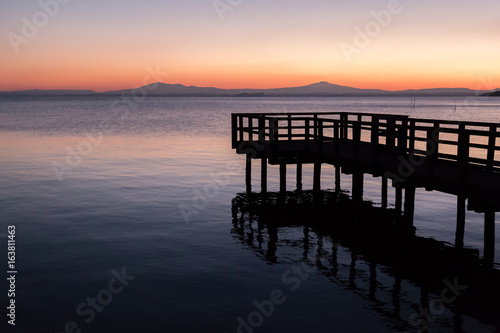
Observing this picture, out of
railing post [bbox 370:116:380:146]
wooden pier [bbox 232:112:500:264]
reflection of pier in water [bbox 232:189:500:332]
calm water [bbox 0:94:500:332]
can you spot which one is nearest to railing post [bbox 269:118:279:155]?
wooden pier [bbox 232:112:500:264]

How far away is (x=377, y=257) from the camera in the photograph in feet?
41.5

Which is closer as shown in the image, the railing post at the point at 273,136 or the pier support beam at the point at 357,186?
the pier support beam at the point at 357,186

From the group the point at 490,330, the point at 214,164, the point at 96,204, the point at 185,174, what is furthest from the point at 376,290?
the point at 214,164

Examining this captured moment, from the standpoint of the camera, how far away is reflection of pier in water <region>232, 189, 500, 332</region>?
30.6 feet

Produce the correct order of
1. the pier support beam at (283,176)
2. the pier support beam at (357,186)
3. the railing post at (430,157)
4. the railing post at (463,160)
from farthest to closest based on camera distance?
the pier support beam at (283,176) < the pier support beam at (357,186) < the railing post at (430,157) < the railing post at (463,160)

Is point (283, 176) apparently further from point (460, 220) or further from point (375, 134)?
point (460, 220)

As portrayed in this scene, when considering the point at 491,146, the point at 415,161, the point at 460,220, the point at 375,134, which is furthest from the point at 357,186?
the point at 491,146

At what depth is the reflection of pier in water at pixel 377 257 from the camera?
9.34 m

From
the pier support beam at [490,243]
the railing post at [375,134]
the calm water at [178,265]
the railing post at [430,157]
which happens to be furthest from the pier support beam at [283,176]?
the pier support beam at [490,243]

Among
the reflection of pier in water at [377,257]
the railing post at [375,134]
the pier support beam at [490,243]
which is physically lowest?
the reflection of pier in water at [377,257]

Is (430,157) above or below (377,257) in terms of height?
above

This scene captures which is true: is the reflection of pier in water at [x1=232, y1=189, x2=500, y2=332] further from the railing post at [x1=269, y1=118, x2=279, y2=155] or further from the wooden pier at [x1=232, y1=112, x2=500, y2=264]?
the railing post at [x1=269, y1=118, x2=279, y2=155]

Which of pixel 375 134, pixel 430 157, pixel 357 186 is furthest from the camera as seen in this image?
pixel 357 186

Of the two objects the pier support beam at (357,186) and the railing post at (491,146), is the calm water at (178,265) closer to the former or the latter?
the pier support beam at (357,186)
